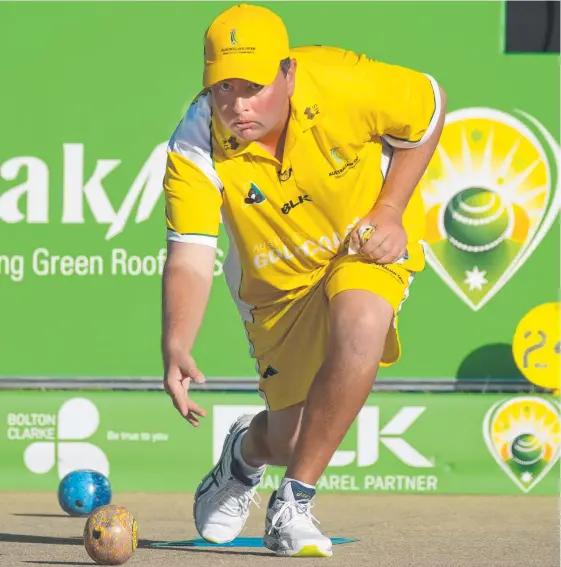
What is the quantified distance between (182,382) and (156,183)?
328cm

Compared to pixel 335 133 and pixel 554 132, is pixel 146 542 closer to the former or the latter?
pixel 335 133

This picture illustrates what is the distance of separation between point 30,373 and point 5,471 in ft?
1.74

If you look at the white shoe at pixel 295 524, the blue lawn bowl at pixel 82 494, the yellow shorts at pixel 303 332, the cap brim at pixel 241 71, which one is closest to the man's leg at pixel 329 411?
the white shoe at pixel 295 524

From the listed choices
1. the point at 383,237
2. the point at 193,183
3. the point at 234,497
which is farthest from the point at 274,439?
the point at 193,183

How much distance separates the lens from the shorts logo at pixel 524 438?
7371 millimetres

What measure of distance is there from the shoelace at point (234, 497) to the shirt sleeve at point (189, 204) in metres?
1.19

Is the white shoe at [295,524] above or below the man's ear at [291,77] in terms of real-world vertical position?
below

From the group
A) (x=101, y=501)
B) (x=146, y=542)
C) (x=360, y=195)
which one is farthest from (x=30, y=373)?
(x=360, y=195)

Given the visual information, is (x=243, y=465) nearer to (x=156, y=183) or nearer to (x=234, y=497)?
(x=234, y=497)

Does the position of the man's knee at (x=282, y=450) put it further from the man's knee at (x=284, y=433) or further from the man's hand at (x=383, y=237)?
the man's hand at (x=383, y=237)

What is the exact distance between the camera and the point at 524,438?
738 cm

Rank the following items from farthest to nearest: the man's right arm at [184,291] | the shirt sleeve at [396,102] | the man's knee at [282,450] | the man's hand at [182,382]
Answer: the man's knee at [282,450] → the shirt sleeve at [396,102] → the man's right arm at [184,291] → the man's hand at [182,382]

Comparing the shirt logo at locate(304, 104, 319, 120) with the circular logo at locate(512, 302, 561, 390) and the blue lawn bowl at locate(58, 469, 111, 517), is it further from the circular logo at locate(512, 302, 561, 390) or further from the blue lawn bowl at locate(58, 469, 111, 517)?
the circular logo at locate(512, 302, 561, 390)

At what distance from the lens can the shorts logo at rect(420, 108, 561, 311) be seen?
7.43 meters
